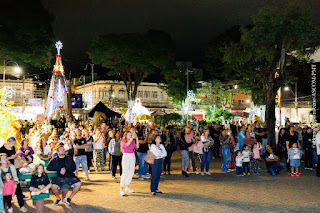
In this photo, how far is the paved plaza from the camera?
7926 millimetres

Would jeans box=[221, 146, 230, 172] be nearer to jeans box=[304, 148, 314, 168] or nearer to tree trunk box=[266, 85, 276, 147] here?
jeans box=[304, 148, 314, 168]

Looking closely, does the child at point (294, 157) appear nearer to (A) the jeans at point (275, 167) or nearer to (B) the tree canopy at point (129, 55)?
(A) the jeans at point (275, 167)

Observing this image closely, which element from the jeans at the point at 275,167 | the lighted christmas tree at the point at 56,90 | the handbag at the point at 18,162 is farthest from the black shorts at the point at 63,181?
the lighted christmas tree at the point at 56,90

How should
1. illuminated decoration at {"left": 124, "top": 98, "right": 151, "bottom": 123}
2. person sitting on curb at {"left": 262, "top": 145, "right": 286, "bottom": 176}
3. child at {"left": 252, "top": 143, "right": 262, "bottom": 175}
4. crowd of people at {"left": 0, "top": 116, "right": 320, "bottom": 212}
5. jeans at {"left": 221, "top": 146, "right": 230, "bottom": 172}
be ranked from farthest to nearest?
illuminated decoration at {"left": 124, "top": 98, "right": 151, "bottom": 123} → jeans at {"left": 221, "top": 146, "right": 230, "bottom": 172} → child at {"left": 252, "top": 143, "right": 262, "bottom": 175} → person sitting on curb at {"left": 262, "top": 145, "right": 286, "bottom": 176} → crowd of people at {"left": 0, "top": 116, "right": 320, "bottom": 212}

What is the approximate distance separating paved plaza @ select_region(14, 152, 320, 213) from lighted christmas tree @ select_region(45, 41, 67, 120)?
10.8 meters

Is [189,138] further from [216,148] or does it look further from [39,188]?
[216,148]

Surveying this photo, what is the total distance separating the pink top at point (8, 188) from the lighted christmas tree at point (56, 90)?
14.8m

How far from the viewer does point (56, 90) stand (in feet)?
72.7

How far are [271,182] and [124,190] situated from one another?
16.3 ft

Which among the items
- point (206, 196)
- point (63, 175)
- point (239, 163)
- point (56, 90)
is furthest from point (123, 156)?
point (56, 90)

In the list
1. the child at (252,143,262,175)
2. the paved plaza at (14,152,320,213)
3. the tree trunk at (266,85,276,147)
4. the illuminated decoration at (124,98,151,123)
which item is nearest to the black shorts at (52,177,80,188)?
the paved plaza at (14,152,320,213)

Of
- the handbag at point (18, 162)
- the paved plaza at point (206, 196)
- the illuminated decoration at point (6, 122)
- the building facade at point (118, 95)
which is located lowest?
the paved plaza at point (206, 196)

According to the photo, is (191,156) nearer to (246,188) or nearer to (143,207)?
(246,188)

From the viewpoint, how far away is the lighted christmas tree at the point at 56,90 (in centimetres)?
2178
